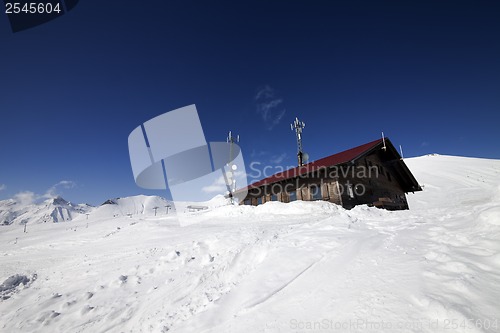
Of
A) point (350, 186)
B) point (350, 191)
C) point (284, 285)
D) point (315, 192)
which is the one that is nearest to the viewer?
point (284, 285)

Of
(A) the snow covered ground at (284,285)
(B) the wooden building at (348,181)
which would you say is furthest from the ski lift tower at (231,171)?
(A) the snow covered ground at (284,285)

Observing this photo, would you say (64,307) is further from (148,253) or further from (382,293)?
(382,293)

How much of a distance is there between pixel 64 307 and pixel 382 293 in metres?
5.42

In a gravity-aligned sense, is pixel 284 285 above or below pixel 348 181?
below

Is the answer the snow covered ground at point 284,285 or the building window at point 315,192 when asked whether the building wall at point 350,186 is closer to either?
the building window at point 315,192

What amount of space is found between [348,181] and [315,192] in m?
2.55

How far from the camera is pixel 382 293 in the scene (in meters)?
2.92

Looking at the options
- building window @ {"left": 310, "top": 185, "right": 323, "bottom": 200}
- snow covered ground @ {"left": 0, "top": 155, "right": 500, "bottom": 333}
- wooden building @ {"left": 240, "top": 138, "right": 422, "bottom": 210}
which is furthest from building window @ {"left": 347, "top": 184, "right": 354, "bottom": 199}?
snow covered ground @ {"left": 0, "top": 155, "right": 500, "bottom": 333}

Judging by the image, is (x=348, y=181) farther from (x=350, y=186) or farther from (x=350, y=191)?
(x=350, y=191)

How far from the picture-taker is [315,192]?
1792cm

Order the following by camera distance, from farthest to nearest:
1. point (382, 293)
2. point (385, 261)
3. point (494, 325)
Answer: point (385, 261) < point (382, 293) < point (494, 325)

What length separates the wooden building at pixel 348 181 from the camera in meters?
16.5

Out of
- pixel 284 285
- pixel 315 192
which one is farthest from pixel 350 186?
pixel 284 285

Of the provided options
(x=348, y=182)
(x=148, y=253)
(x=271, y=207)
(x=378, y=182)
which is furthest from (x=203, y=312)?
(x=378, y=182)
